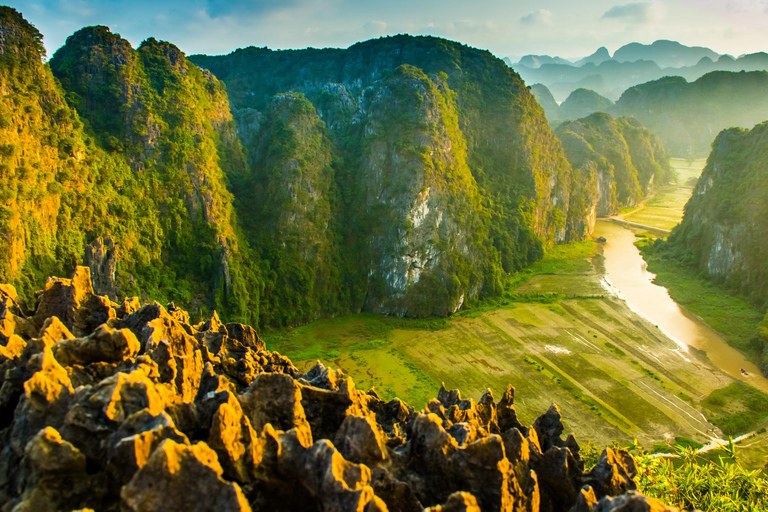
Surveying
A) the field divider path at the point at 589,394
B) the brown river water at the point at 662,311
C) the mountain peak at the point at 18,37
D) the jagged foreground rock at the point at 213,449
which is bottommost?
the field divider path at the point at 589,394

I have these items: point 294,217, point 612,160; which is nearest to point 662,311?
point 294,217

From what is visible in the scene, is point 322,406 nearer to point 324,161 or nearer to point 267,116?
point 324,161

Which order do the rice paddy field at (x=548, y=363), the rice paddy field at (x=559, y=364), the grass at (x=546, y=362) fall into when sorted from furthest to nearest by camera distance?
the rice paddy field at (x=548, y=363) → the grass at (x=546, y=362) → the rice paddy field at (x=559, y=364)

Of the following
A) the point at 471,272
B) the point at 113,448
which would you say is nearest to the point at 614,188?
Result: the point at 471,272

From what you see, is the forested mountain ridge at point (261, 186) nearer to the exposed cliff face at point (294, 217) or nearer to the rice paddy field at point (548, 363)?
the exposed cliff face at point (294, 217)

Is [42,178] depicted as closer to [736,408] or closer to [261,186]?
[261,186]

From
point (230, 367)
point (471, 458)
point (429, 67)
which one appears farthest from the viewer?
point (429, 67)

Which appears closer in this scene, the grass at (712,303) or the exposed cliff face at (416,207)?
the grass at (712,303)

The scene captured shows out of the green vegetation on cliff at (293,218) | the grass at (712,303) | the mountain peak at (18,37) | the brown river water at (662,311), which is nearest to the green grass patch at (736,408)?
the brown river water at (662,311)
